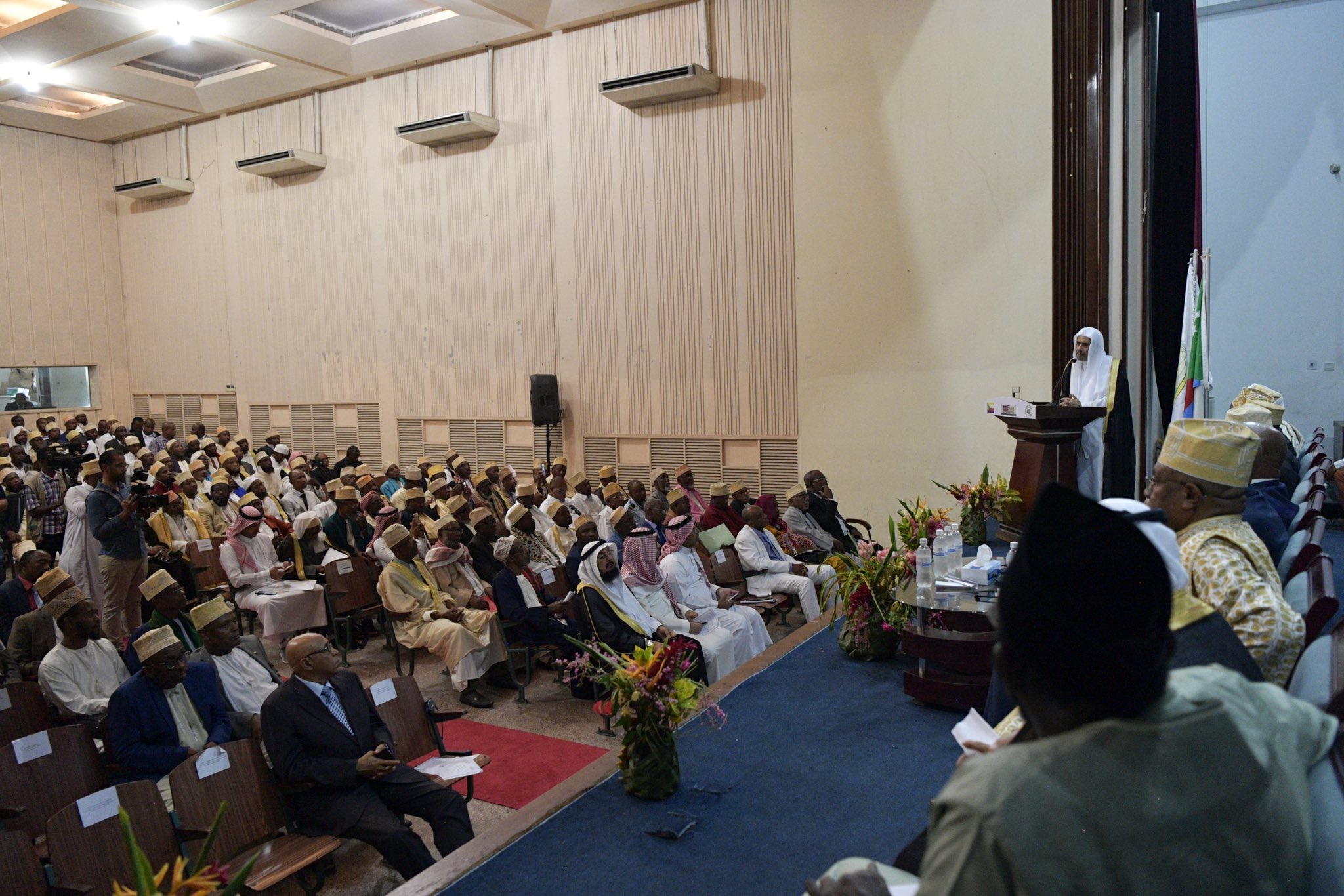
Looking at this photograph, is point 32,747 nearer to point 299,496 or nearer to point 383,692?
point 383,692

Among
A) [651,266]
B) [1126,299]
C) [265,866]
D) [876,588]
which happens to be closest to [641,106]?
[651,266]

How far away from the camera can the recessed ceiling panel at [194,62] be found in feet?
41.8

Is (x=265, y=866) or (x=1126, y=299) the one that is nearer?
(x=265, y=866)

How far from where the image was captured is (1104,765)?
102 cm

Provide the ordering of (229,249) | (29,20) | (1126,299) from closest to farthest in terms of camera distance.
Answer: (1126,299) → (29,20) → (229,249)

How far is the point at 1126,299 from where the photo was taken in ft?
25.8

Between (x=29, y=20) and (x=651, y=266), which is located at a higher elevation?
(x=29, y=20)

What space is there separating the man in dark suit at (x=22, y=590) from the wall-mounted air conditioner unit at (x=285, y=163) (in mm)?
9491

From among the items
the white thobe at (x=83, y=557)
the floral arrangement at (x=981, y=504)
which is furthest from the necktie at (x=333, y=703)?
the white thobe at (x=83, y=557)

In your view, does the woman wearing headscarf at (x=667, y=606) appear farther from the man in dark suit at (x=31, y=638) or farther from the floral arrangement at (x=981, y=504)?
the man in dark suit at (x=31, y=638)

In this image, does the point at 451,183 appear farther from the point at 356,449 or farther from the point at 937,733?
the point at 937,733

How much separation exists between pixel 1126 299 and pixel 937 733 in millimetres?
5246

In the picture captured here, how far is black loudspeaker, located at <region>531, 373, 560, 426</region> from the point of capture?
11.8 meters

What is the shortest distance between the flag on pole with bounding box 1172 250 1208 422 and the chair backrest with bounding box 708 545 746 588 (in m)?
3.31
